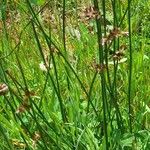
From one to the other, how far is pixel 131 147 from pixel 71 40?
3.42ft

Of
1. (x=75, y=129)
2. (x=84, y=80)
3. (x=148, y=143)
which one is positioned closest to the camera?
(x=148, y=143)

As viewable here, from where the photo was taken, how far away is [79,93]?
188 cm

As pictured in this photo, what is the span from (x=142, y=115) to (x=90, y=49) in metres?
0.71

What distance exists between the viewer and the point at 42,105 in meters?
1.80

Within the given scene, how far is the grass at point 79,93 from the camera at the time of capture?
1.32m

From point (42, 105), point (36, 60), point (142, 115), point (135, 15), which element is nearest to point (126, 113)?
point (142, 115)

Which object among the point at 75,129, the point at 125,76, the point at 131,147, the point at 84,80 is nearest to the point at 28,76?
the point at 84,80

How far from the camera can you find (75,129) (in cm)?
163

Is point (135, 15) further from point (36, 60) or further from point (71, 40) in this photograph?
point (36, 60)

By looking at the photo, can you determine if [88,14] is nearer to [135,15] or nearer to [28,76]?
[28,76]

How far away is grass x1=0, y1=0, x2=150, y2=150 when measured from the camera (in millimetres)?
1315

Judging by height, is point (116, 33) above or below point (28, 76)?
above

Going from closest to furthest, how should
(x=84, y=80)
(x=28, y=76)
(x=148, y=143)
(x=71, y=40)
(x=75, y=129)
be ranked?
(x=148, y=143) < (x=75, y=129) < (x=84, y=80) < (x=28, y=76) < (x=71, y=40)

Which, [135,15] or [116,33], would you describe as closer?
[116,33]
